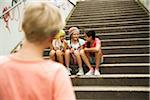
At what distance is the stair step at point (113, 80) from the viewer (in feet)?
13.9

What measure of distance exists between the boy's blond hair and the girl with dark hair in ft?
10.9

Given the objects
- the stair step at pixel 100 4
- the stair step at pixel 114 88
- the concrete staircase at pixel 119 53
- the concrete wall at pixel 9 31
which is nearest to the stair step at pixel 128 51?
the concrete staircase at pixel 119 53

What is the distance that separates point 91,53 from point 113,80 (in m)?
0.65

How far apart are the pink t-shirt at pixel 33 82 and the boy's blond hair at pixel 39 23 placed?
92 millimetres

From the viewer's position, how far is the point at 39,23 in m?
1.20

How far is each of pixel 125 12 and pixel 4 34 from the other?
3.51 meters

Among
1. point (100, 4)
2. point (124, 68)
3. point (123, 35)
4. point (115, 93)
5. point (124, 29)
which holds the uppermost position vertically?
point (100, 4)

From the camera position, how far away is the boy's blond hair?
3.94 feet

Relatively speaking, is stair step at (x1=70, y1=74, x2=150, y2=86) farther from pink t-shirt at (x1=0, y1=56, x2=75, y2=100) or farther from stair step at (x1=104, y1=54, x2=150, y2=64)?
pink t-shirt at (x1=0, y1=56, x2=75, y2=100)

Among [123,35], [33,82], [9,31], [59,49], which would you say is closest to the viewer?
[33,82]

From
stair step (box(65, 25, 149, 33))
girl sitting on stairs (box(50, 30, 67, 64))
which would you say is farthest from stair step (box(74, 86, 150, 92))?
stair step (box(65, 25, 149, 33))

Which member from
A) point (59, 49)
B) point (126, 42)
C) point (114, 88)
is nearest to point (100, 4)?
point (126, 42)

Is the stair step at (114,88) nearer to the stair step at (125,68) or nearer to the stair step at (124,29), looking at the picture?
the stair step at (125,68)

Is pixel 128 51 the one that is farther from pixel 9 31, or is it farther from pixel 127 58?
pixel 9 31
